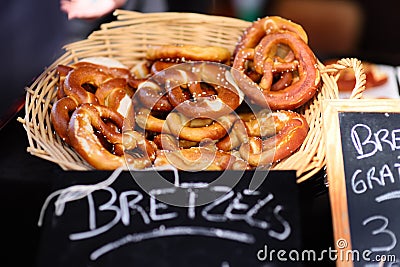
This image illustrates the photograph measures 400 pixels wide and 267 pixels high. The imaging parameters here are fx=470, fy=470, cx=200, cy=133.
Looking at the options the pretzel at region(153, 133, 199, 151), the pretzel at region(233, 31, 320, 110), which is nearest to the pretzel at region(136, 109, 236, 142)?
the pretzel at region(153, 133, 199, 151)

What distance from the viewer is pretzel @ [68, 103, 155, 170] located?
50.7 inches

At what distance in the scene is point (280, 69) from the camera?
1632 millimetres

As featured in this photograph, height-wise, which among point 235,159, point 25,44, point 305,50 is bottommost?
point 235,159

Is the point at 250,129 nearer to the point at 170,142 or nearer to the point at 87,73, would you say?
the point at 170,142

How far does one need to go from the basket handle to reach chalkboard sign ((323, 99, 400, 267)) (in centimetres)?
10

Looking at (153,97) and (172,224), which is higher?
(153,97)

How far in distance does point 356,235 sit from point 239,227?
29 cm

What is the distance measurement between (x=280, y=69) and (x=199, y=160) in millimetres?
512

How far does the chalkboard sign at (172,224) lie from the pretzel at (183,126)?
293 mm

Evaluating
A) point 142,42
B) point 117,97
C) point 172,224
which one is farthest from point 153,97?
point 172,224

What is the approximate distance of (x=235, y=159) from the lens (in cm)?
134

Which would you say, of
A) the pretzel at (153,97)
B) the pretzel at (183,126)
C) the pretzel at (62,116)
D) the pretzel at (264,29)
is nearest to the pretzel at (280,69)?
the pretzel at (264,29)

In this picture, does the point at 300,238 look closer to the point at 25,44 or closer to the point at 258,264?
the point at 258,264

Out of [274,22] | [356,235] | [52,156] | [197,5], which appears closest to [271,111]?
[274,22]
